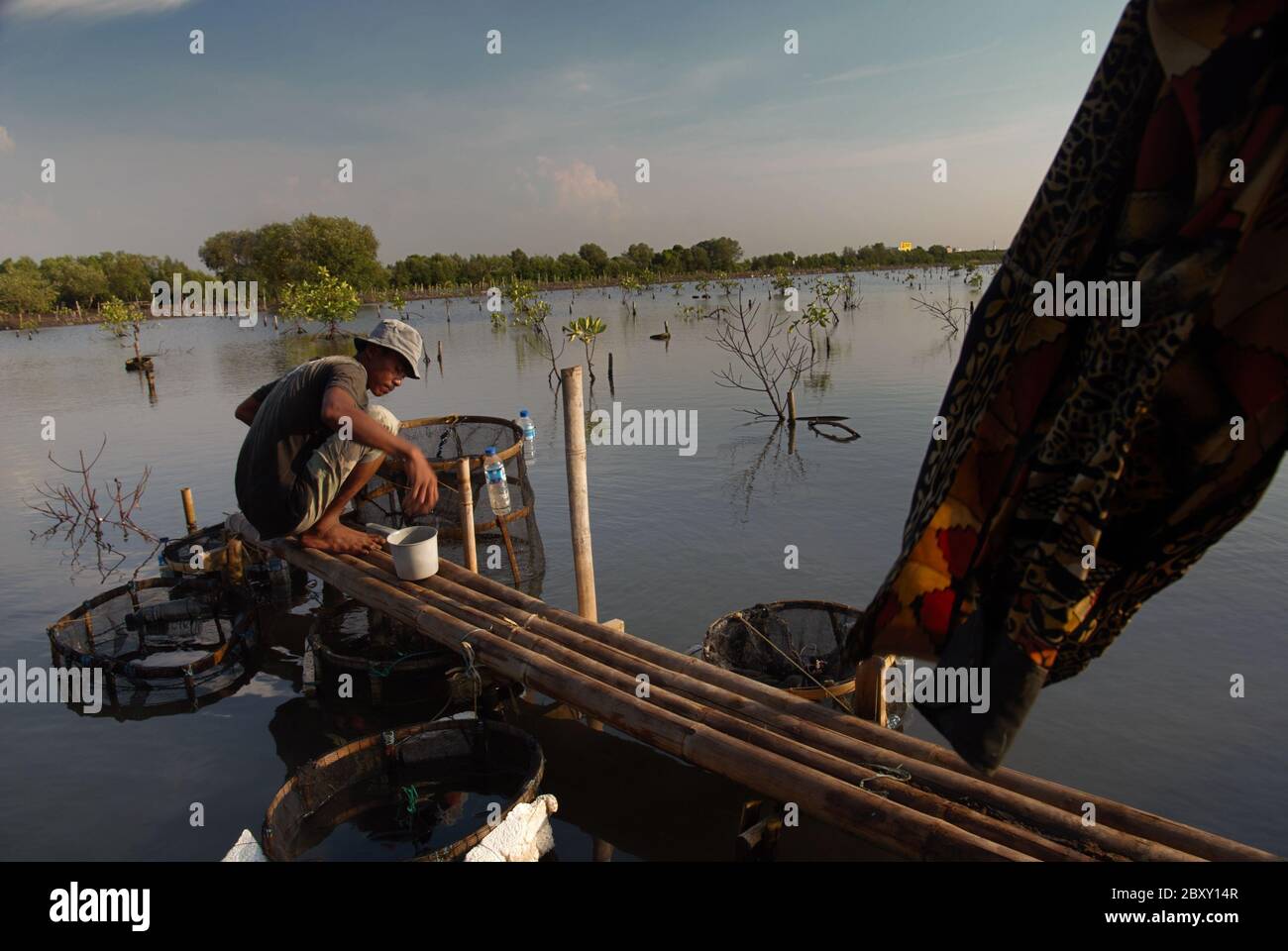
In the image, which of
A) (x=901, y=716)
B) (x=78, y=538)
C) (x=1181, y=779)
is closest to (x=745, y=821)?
(x=901, y=716)

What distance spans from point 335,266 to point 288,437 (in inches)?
2121

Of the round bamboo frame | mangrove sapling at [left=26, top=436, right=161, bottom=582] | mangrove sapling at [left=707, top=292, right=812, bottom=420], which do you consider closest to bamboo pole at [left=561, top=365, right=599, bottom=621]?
the round bamboo frame

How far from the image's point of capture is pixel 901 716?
5.09m

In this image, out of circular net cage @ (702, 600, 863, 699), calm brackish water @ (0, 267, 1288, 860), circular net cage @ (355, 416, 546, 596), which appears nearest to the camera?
calm brackish water @ (0, 267, 1288, 860)

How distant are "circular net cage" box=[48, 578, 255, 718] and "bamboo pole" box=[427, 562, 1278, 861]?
2.57m

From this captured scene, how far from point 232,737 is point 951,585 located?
539 centimetres

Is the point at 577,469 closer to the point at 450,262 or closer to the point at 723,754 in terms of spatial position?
the point at 723,754

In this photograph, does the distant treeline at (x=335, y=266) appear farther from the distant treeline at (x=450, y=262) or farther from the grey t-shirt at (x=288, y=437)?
the grey t-shirt at (x=288, y=437)

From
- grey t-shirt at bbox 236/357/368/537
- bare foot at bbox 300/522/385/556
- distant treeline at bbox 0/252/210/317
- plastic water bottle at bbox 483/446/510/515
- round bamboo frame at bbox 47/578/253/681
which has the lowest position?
round bamboo frame at bbox 47/578/253/681

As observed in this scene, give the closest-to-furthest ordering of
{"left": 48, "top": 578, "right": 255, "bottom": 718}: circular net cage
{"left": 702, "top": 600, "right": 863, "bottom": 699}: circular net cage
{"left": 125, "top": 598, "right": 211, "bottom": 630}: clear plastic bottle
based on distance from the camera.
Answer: {"left": 702, "top": 600, "right": 863, "bottom": 699}: circular net cage < {"left": 48, "top": 578, "right": 255, "bottom": 718}: circular net cage < {"left": 125, "top": 598, "right": 211, "bottom": 630}: clear plastic bottle

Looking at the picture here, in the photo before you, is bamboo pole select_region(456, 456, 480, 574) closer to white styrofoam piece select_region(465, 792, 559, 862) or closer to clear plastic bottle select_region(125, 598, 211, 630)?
white styrofoam piece select_region(465, 792, 559, 862)

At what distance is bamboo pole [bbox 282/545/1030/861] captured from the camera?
9.29 ft

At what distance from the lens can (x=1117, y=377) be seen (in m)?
1.22

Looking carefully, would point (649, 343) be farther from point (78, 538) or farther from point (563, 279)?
point (563, 279)
